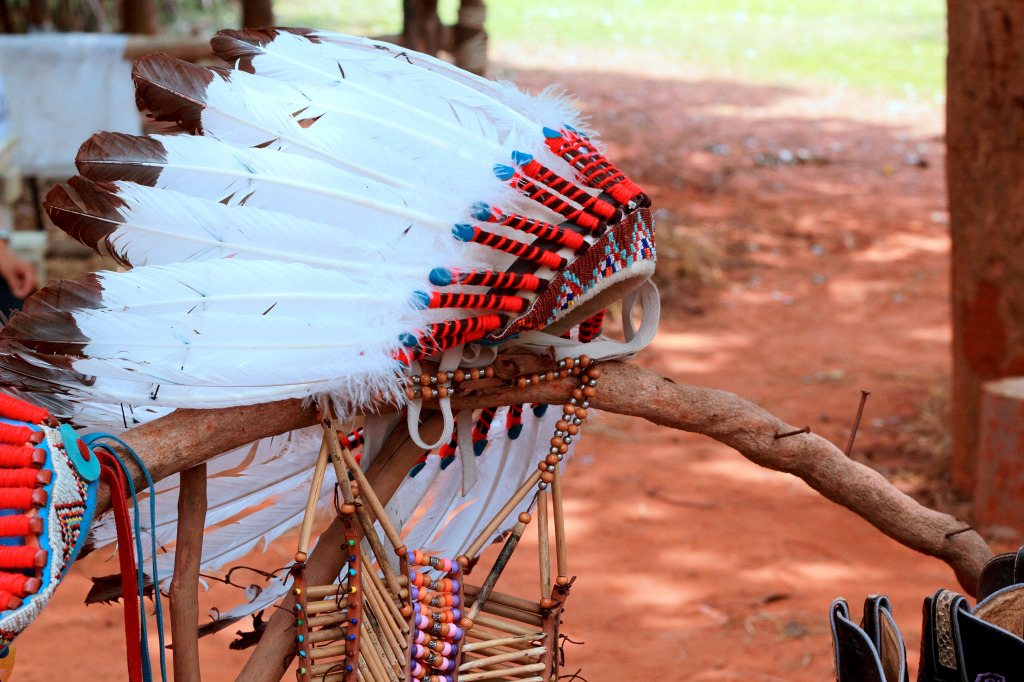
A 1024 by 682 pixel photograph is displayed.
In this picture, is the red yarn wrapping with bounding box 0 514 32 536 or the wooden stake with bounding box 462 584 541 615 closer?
the red yarn wrapping with bounding box 0 514 32 536

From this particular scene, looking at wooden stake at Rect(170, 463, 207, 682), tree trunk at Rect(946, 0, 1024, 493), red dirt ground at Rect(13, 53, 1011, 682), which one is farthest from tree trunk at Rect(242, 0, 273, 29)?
wooden stake at Rect(170, 463, 207, 682)

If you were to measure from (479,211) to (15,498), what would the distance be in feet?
1.87

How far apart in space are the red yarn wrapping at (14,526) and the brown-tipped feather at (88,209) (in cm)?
32

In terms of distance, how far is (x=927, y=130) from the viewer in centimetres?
811

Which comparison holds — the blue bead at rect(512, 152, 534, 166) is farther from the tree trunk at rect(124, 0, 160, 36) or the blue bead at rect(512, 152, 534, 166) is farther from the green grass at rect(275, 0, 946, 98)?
the green grass at rect(275, 0, 946, 98)

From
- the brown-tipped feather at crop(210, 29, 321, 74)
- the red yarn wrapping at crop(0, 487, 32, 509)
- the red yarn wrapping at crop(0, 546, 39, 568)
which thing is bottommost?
the red yarn wrapping at crop(0, 546, 39, 568)

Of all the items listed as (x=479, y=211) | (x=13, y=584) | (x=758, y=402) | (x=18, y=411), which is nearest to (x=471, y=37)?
(x=758, y=402)

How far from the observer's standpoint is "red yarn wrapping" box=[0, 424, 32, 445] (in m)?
0.85

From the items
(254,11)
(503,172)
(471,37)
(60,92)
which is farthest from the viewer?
(60,92)

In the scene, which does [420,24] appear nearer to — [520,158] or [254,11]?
[254,11]

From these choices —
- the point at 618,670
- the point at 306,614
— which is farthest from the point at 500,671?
the point at 618,670

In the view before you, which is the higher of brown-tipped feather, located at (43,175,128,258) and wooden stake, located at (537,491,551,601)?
brown-tipped feather, located at (43,175,128,258)

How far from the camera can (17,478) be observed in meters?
0.84

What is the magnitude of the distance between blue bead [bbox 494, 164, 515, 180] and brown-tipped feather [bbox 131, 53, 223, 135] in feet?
1.16
